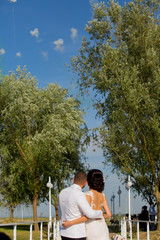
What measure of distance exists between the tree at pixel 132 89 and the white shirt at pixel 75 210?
1513 cm

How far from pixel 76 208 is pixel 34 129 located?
22.4 m

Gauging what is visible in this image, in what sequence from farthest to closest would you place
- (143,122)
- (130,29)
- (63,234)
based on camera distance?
1. (130,29)
2. (143,122)
3. (63,234)

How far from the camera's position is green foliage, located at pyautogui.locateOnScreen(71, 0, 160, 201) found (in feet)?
64.2

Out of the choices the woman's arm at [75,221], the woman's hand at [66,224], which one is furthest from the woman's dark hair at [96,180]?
the woman's hand at [66,224]

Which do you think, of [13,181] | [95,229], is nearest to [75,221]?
[95,229]

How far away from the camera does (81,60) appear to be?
83.0ft

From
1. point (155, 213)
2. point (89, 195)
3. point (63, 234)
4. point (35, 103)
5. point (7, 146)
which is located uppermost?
point (35, 103)

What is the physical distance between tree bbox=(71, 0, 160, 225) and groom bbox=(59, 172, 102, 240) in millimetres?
15118

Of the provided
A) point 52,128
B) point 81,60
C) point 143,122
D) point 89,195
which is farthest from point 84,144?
point 89,195

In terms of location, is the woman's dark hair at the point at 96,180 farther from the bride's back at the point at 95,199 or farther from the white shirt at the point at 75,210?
the white shirt at the point at 75,210

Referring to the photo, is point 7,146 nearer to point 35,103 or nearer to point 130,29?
point 35,103

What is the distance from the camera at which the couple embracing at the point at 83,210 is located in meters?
3.81

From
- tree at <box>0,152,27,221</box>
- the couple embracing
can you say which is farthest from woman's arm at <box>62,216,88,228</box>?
tree at <box>0,152,27,221</box>

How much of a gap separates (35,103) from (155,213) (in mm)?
11789
